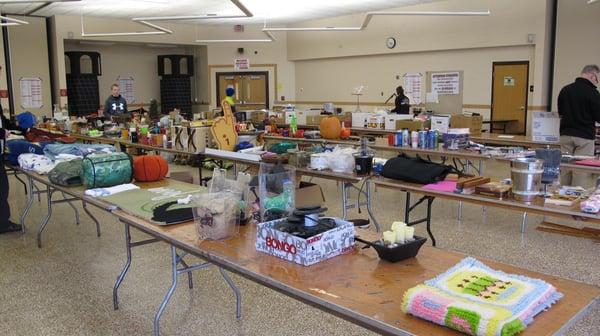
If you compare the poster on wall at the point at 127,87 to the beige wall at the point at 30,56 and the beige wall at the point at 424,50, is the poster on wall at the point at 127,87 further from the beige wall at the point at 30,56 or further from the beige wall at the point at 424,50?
the beige wall at the point at 424,50

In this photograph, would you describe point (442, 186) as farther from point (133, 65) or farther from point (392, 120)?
point (133, 65)

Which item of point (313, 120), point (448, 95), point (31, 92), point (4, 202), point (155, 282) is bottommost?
point (155, 282)

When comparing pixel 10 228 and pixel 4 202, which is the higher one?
pixel 4 202

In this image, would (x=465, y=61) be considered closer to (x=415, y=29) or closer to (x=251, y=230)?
(x=415, y=29)

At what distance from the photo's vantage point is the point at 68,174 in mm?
3535

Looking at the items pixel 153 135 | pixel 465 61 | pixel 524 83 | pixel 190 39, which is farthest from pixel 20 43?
pixel 524 83

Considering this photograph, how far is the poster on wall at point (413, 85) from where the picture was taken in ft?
38.2

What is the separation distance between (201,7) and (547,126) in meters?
6.98

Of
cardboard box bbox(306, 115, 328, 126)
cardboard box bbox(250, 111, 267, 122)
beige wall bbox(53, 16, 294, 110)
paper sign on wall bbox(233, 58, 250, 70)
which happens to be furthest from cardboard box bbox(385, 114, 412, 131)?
beige wall bbox(53, 16, 294, 110)

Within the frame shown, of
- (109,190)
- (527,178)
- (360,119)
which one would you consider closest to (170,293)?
(109,190)

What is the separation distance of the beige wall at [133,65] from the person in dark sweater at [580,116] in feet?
37.4

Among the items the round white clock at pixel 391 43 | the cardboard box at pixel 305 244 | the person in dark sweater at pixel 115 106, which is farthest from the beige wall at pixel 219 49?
the cardboard box at pixel 305 244

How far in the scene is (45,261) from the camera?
4203 millimetres

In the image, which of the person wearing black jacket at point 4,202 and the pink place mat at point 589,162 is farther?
the person wearing black jacket at point 4,202
